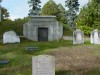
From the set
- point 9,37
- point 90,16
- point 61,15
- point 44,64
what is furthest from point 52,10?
point 44,64

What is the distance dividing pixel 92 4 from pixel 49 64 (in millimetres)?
43572

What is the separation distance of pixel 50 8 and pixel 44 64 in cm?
→ 6797

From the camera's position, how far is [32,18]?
137 feet

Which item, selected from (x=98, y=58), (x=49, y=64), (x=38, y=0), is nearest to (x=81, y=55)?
(x=98, y=58)

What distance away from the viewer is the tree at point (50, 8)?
80.5 metres

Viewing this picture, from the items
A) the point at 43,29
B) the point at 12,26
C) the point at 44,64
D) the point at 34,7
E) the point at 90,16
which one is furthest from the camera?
the point at 34,7

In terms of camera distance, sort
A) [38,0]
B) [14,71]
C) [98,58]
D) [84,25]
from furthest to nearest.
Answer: [38,0] → [84,25] → [98,58] → [14,71]

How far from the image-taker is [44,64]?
13.4 metres

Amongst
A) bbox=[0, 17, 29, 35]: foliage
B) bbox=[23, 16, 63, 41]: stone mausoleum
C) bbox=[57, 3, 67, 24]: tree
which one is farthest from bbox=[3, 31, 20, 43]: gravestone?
bbox=[57, 3, 67, 24]: tree

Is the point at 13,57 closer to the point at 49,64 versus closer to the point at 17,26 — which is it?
the point at 49,64

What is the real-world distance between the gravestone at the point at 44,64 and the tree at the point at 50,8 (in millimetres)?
66536

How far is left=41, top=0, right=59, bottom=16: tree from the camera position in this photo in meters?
80.5

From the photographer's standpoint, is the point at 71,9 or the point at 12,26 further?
the point at 71,9

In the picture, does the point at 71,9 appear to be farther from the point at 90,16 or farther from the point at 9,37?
the point at 9,37
